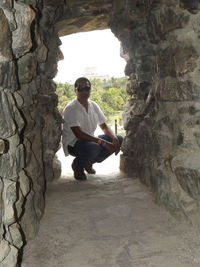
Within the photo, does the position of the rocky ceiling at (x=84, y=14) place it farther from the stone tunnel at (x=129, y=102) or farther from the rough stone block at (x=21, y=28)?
the rough stone block at (x=21, y=28)

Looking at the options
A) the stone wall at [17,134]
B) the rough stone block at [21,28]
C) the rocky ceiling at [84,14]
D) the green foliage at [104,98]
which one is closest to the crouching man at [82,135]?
the rocky ceiling at [84,14]

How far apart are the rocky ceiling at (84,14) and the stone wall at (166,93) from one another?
0.13 metres

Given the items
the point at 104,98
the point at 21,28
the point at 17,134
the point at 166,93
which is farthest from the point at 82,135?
the point at 104,98

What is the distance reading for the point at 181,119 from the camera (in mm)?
2150

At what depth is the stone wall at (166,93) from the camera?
6.60 feet

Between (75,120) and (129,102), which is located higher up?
(129,102)

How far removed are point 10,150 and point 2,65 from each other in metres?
0.40

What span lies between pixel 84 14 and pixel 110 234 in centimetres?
217

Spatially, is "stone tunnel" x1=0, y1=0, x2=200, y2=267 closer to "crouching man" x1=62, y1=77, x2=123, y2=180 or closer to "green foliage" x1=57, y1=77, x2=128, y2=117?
"crouching man" x1=62, y1=77, x2=123, y2=180

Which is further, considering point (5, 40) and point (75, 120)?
point (75, 120)

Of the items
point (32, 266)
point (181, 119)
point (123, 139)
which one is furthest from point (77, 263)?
point (123, 139)

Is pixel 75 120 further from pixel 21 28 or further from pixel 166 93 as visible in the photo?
pixel 21 28

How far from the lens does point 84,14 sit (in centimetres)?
309

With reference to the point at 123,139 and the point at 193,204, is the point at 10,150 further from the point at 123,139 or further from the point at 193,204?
the point at 123,139
